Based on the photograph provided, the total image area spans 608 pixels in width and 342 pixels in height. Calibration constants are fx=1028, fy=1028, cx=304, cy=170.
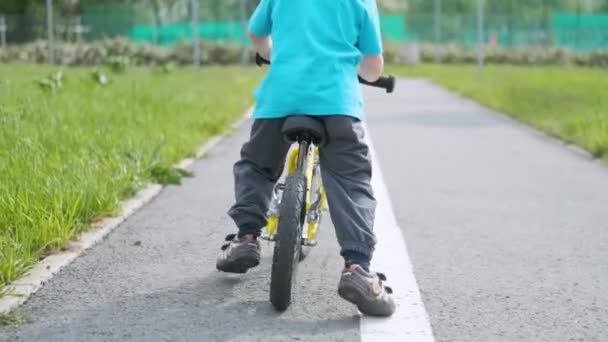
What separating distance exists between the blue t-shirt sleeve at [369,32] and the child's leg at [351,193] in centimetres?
30

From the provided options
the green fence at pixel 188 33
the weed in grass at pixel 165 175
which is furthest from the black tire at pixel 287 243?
the green fence at pixel 188 33

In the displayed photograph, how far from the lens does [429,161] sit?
376 inches

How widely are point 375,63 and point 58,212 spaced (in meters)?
1.98

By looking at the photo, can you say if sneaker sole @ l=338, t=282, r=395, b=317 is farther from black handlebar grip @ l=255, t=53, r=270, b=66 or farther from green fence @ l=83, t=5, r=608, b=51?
green fence @ l=83, t=5, r=608, b=51

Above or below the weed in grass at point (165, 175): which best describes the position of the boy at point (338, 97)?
above

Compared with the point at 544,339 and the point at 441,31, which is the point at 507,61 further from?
the point at 544,339

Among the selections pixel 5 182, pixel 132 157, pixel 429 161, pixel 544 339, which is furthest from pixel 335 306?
pixel 429 161

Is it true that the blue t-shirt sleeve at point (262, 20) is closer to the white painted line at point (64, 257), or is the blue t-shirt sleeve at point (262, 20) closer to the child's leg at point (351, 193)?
the child's leg at point (351, 193)

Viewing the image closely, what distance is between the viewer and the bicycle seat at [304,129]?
13.1 feet

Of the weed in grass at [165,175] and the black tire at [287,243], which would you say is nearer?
the black tire at [287,243]

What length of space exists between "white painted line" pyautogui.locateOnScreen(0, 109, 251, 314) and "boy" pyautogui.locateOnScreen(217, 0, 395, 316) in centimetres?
115

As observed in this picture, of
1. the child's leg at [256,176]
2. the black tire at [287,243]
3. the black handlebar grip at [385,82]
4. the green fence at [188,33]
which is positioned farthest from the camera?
the green fence at [188,33]

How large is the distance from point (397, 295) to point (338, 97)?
35.5 inches

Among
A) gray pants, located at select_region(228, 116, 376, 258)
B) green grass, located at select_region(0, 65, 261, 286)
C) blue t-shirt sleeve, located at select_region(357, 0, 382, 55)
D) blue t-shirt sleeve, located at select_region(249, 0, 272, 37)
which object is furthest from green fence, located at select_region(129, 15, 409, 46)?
blue t-shirt sleeve, located at select_region(357, 0, 382, 55)
